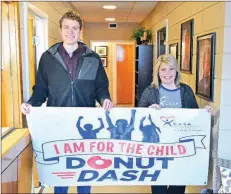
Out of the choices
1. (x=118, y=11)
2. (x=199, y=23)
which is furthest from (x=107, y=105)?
(x=118, y=11)

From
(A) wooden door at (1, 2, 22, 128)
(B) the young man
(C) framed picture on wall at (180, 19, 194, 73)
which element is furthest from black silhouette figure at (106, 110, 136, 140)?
(C) framed picture on wall at (180, 19, 194, 73)

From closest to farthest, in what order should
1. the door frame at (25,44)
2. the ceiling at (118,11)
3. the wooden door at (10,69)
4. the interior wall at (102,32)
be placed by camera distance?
the wooden door at (10,69)
the door frame at (25,44)
the interior wall at (102,32)
the ceiling at (118,11)

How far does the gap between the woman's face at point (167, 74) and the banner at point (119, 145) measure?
207 millimetres

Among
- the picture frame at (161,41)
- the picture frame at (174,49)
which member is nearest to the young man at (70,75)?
the picture frame at (174,49)

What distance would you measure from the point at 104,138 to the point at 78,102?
11.0 inches

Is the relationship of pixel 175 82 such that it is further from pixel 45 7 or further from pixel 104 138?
pixel 45 7

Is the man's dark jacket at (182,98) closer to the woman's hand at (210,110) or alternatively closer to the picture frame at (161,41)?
the woman's hand at (210,110)

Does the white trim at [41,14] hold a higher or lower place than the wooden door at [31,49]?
higher

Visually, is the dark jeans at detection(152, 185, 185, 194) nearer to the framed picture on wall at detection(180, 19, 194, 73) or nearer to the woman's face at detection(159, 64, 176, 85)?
the woman's face at detection(159, 64, 176, 85)

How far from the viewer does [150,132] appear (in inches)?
68.2

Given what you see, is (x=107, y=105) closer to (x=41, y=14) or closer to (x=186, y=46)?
(x=186, y=46)

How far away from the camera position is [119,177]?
181cm

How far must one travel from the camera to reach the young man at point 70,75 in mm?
1700

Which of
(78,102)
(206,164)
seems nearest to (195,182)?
(206,164)
